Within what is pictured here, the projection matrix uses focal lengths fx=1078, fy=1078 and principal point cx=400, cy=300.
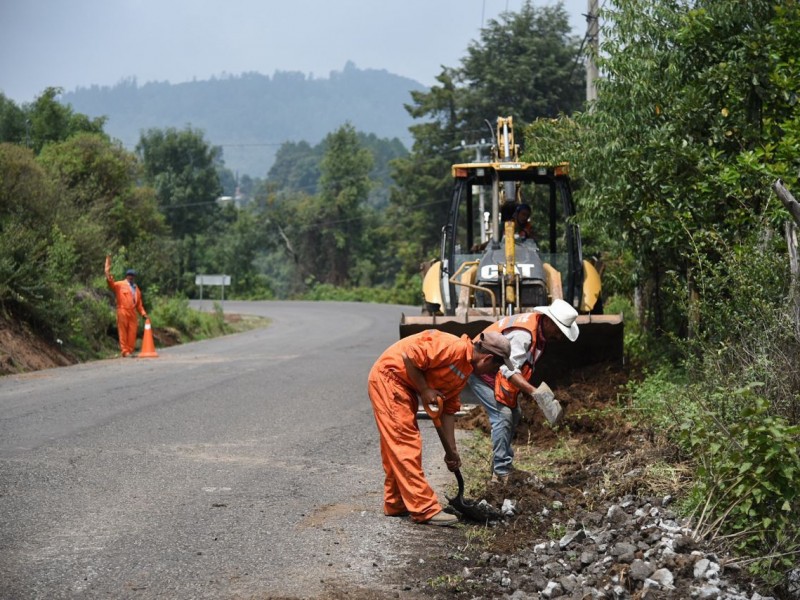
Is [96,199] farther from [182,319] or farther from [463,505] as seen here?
[463,505]

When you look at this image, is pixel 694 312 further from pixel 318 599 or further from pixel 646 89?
pixel 318 599

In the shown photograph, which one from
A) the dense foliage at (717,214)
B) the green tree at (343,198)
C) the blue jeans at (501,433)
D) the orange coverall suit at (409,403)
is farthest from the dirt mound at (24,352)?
the green tree at (343,198)

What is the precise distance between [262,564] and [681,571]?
2305mm

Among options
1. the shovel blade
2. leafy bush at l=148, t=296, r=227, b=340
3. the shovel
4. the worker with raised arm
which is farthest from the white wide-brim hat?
leafy bush at l=148, t=296, r=227, b=340

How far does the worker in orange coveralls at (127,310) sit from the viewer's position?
21.5 meters

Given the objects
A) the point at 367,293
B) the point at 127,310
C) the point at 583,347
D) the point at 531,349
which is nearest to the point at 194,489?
the point at 531,349

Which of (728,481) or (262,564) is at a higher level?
(728,481)

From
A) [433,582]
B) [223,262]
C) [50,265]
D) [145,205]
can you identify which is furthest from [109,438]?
[223,262]

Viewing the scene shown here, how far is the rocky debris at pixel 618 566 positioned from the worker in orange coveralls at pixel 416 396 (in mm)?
930

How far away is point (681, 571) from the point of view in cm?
569

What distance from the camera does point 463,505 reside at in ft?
24.0

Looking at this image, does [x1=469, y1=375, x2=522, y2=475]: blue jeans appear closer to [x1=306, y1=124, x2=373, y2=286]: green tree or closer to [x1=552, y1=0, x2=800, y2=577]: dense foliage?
[x1=552, y1=0, x2=800, y2=577]: dense foliage

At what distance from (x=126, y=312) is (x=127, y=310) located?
0.04 metres

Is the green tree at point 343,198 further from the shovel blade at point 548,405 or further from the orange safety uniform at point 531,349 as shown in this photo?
the shovel blade at point 548,405
